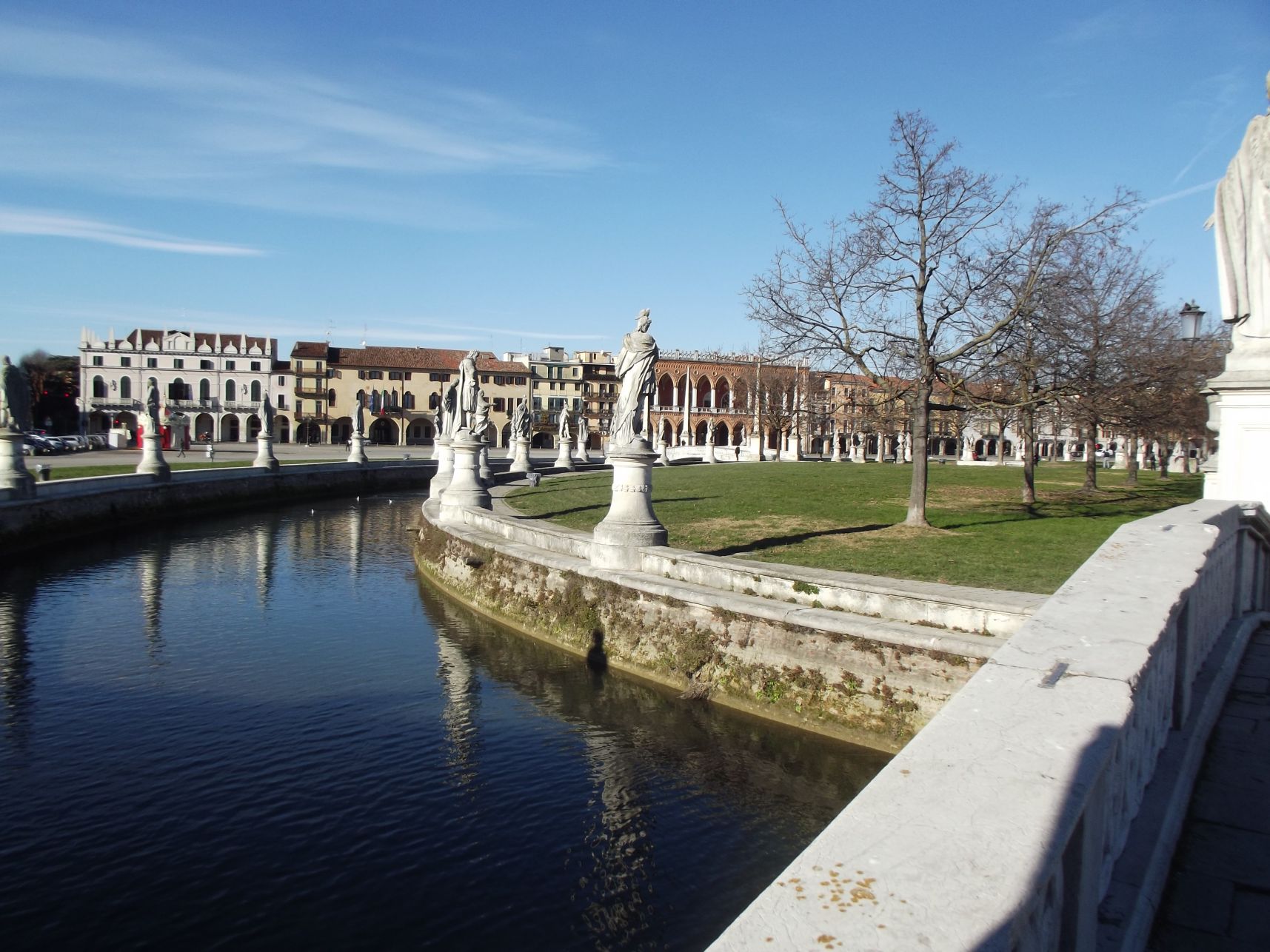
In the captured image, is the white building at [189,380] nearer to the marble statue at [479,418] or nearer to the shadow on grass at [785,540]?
the marble statue at [479,418]

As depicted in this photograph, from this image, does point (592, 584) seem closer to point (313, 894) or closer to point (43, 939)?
point (313, 894)

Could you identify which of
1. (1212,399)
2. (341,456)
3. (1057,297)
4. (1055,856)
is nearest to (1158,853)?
(1055,856)

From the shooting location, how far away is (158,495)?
27969mm

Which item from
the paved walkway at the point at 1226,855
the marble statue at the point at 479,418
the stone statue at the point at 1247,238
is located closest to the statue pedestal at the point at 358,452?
the marble statue at the point at 479,418

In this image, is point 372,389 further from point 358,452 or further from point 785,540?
point 785,540

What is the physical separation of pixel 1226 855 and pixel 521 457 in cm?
3559


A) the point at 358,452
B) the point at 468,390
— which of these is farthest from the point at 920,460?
the point at 358,452

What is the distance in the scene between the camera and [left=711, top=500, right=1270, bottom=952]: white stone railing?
1952 mm

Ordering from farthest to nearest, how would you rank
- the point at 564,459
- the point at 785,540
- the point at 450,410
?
the point at 564,459 < the point at 450,410 < the point at 785,540

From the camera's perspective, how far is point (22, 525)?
2117 centimetres

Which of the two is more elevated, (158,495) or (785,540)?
(785,540)

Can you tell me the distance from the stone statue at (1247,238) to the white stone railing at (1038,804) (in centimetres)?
476

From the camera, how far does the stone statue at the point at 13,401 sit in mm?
21719

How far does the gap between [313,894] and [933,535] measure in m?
12.2
